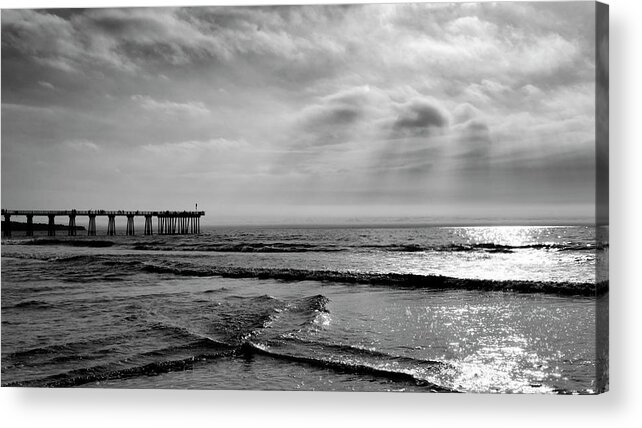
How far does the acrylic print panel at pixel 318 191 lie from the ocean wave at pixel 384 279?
0.02 m

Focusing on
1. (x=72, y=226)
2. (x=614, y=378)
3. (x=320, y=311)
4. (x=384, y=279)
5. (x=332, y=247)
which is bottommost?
(x=614, y=378)

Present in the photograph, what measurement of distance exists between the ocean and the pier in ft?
0.31

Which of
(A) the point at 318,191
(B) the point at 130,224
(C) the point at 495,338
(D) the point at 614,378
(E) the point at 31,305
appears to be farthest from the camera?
(B) the point at 130,224

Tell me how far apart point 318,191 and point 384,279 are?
827 millimetres

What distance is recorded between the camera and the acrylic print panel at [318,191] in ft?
14.6

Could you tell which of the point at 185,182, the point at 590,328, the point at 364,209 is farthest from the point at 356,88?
the point at 590,328

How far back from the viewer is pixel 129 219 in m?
5.29

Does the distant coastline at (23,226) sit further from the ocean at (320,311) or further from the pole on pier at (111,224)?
the pole on pier at (111,224)

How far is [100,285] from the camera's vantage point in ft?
16.9

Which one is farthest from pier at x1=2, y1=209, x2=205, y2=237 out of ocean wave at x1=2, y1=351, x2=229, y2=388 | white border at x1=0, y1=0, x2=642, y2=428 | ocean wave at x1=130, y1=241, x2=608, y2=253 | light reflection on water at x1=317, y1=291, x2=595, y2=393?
white border at x1=0, y1=0, x2=642, y2=428

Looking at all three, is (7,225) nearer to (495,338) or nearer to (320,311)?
(320,311)

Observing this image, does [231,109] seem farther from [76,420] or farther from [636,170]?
[636,170]

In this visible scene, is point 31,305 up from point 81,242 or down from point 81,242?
down

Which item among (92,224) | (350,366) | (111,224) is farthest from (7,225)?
(350,366)
